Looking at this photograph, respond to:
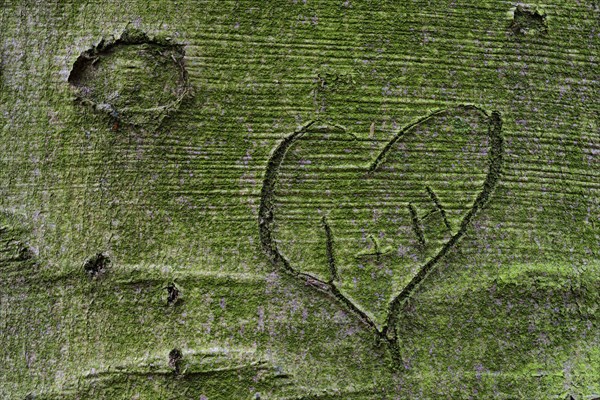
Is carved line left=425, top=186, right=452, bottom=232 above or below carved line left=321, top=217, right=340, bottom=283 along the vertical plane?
above

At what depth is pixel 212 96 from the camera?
102 cm

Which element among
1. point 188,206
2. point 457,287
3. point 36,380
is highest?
point 188,206

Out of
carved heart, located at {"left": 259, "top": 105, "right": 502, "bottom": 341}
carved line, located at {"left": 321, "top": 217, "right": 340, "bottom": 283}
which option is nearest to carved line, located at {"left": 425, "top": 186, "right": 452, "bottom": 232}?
carved heart, located at {"left": 259, "top": 105, "right": 502, "bottom": 341}

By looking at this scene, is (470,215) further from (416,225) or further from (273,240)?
(273,240)

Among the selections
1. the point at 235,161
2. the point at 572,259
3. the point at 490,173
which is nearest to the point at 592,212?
the point at 572,259

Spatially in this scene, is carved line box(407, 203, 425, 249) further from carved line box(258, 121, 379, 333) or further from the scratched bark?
carved line box(258, 121, 379, 333)

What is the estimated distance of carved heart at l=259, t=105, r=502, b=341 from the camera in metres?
1.00

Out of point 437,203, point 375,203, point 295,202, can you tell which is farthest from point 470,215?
point 295,202

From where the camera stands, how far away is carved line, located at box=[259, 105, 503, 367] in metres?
0.98

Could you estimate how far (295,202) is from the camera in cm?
102

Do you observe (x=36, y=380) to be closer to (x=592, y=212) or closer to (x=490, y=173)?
(x=490, y=173)

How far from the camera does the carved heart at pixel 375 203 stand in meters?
1.00

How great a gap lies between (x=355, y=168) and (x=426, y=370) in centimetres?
41

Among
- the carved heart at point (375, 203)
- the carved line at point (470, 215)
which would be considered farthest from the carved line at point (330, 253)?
the carved line at point (470, 215)
